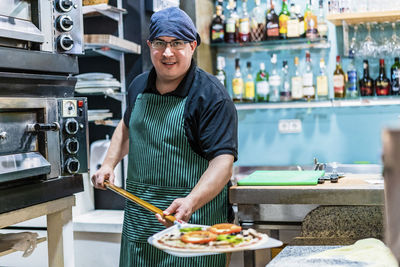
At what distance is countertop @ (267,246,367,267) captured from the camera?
140 cm

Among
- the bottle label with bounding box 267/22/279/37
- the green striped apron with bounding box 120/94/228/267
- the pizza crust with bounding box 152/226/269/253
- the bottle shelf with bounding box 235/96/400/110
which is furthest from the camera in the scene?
the bottle label with bounding box 267/22/279/37

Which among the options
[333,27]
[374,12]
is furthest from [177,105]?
[333,27]

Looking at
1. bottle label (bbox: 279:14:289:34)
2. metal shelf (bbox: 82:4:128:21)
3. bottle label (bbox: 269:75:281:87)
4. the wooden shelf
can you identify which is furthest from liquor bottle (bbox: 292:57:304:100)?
metal shelf (bbox: 82:4:128:21)

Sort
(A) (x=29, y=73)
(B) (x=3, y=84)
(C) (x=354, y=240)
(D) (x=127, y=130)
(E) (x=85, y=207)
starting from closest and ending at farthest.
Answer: (C) (x=354, y=240), (B) (x=3, y=84), (A) (x=29, y=73), (D) (x=127, y=130), (E) (x=85, y=207)

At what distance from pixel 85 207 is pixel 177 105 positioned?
163 centimetres

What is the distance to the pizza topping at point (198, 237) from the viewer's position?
4.30 ft

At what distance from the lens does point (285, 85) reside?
4180 mm

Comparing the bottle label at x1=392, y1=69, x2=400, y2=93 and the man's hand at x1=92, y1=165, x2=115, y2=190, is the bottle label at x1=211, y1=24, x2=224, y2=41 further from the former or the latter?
the man's hand at x1=92, y1=165, x2=115, y2=190

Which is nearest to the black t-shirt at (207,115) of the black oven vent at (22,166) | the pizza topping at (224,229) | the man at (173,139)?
the man at (173,139)

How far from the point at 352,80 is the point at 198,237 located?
294 cm

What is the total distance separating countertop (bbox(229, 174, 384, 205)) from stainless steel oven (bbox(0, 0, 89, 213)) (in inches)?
28.3

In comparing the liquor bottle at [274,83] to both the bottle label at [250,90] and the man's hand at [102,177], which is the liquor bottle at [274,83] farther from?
the man's hand at [102,177]

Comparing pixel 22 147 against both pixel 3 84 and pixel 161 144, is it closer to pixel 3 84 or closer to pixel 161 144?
pixel 3 84

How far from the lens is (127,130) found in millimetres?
2504
